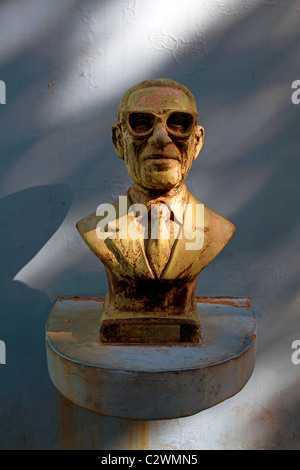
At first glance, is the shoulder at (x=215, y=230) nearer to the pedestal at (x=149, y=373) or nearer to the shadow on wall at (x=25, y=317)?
the pedestal at (x=149, y=373)

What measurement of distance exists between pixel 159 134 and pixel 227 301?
704 millimetres

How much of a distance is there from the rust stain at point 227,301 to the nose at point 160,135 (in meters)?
0.65

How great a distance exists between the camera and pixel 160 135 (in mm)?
1129

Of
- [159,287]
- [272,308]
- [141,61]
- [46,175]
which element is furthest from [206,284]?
[141,61]

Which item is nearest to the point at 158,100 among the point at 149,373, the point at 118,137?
the point at 118,137

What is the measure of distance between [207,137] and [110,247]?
0.56m

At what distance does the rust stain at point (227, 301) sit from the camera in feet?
5.20

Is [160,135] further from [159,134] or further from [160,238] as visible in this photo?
[160,238]

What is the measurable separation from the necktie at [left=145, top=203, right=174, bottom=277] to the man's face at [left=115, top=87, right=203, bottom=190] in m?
0.07

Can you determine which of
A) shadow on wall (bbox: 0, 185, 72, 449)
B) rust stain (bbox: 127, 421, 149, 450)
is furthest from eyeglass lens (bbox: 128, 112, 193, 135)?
rust stain (bbox: 127, 421, 149, 450)

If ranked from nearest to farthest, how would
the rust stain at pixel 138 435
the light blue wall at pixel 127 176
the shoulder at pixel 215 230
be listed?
the shoulder at pixel 215 230 < the light blue wall at pixel 127 176 < the rust stain at pixel 138 435

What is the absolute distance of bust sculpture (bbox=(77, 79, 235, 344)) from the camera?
115 centimetres

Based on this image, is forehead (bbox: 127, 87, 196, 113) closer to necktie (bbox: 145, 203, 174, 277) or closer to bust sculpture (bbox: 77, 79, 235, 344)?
bust sculpture (bbox: 77, 79, 235, 344)

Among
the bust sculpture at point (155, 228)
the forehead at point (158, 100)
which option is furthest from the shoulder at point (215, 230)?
the forehead at point (158, 100)
